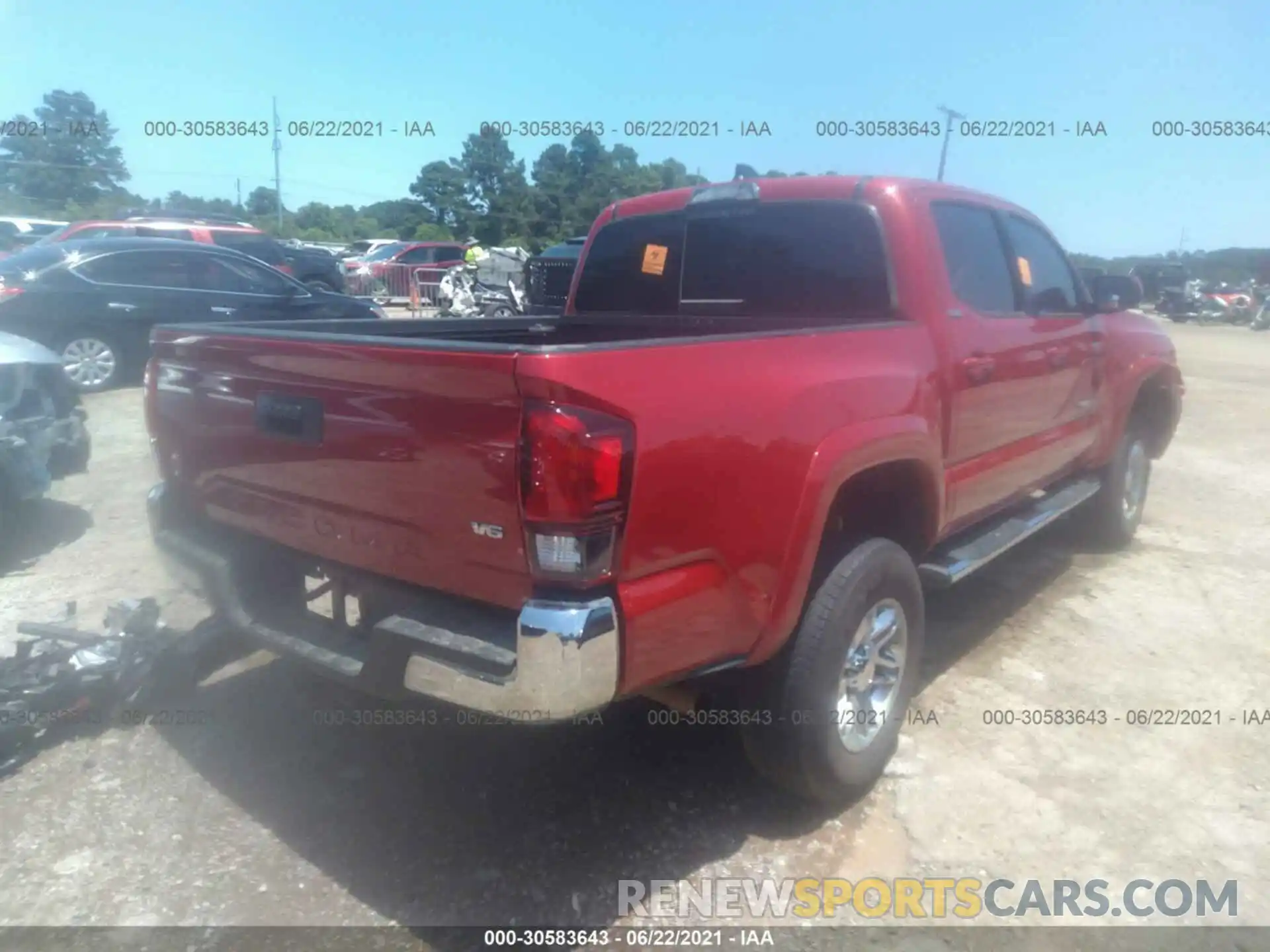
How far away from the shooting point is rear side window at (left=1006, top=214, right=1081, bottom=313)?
4379 mm

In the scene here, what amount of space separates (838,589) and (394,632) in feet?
4.52

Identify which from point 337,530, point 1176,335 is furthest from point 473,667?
point 1176,335

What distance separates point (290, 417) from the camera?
8.88ft

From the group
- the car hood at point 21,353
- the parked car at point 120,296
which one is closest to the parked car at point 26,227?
the parked car at point 120,296

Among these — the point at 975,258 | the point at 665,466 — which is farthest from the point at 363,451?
the point at 975,258

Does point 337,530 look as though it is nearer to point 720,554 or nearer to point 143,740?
point 720,554

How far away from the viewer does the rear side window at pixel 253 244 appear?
16656 mm

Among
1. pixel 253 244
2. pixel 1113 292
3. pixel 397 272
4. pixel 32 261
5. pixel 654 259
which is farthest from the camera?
pixel 397 272

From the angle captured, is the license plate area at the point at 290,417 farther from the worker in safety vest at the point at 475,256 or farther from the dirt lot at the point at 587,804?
the worker in safety vest at the point at 475,256

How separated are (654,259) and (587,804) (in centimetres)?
236

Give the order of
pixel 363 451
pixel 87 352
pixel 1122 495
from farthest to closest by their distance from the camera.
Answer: pixel 87 352
pixel 1122 495
pixel 363 451

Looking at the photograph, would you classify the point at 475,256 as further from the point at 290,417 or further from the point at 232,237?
the point at 290,417

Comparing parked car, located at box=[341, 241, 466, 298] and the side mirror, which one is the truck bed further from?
parked car, located at box=[341, 241, 466, 298]

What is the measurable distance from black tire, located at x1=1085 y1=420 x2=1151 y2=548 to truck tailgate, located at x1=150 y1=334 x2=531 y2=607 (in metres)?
4.63
